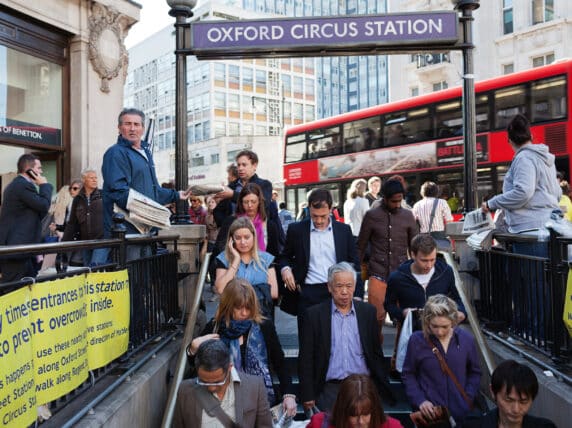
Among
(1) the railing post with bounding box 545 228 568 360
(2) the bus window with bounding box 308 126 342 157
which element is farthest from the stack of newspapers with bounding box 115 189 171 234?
(2) the bus window with bounding box 308 126 342 157

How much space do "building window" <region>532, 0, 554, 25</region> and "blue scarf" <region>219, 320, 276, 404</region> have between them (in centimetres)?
2832

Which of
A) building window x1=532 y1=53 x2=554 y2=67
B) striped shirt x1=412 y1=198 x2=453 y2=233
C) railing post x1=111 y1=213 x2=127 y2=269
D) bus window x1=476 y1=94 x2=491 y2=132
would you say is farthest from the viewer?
building window x1=532 y1=53 x2=554 y2=67

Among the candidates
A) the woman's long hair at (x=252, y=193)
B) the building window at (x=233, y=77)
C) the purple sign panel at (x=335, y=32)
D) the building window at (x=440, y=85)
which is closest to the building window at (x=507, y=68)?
the building window at (x=440, y=85)

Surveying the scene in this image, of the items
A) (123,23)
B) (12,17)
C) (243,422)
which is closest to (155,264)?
(243,422)

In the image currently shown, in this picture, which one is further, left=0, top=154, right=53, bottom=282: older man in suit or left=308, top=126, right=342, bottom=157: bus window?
left=308, top=126, right=342, bottom=157: bus window

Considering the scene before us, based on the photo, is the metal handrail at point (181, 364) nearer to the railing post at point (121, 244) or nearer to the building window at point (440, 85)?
the railing post at point (121, 244)

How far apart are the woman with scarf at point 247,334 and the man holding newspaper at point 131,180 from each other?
1.20 metres

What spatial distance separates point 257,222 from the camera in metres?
5.61

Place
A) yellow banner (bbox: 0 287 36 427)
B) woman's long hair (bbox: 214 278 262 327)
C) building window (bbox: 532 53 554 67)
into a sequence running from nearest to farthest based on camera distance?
1. yellow banner (bbox: 0 287 36 427)
2. woman's long hair (bbox: 214 278 262 327)
3. building window (bbox: 532 53 554 67)

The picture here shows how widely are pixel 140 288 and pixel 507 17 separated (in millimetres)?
29671

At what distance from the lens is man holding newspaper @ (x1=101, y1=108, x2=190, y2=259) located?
488cm

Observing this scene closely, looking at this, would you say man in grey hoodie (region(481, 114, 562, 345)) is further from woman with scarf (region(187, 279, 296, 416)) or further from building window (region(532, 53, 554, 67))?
building window (region(532, 53, 554, 67))

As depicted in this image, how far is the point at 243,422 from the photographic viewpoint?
11.7 ft

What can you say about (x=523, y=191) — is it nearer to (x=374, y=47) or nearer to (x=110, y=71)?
(x=374, y=47)
